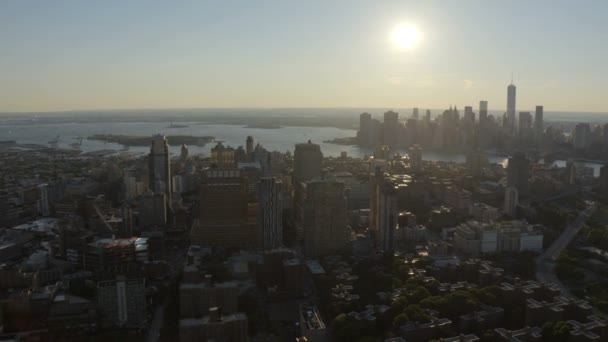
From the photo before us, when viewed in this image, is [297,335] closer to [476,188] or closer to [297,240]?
[297,240]

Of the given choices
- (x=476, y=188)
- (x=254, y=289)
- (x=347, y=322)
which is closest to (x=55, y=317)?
(x=254, y=289)

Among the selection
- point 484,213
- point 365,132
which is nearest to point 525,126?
point 365,132

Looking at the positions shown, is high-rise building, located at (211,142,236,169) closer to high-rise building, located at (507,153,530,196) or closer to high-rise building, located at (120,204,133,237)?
high-rise building, located at (120,204,133,237)

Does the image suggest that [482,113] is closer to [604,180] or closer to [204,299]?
[604,180]

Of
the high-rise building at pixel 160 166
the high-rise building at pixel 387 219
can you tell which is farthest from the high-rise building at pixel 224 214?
the high-rise building at pixel 160 166

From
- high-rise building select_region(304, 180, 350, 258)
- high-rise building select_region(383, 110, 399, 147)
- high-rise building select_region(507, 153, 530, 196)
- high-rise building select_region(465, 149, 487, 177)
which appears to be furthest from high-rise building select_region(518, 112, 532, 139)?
high-rise building select_region(304, 180, 350, 258)

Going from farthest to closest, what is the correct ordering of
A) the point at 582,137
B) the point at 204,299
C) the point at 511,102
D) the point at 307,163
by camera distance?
the point at 511,102 < the point at 582,137 < the point at 307,163 < the point at 204,299
